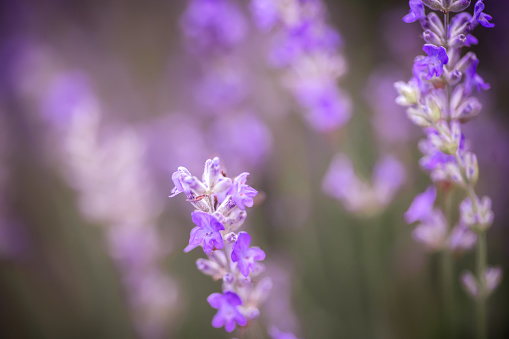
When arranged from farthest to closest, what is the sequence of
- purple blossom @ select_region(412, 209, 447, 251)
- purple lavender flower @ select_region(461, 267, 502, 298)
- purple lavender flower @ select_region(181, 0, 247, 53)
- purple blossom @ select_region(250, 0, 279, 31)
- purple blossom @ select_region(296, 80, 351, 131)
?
1. purple lavender flower @ select_region(181, 0, 247, 53)
2. purple blossom @ select_region(296, 80, 351, 131)
3. purple blossom @ select_region(250, 0, 279, 31)
4. purple blossom @ select_region(412, 209, 447, 251)
5. purple lavender flower @ select_region(461, 267, 502, 298)

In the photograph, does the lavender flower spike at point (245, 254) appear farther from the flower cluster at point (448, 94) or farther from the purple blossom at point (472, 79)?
the purple blossom at point (472, 79)

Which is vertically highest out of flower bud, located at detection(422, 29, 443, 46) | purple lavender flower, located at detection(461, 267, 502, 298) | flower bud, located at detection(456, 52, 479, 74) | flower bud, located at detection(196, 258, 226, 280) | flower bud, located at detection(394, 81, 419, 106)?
flower bud, located at detection(422, 29, 443, 46)

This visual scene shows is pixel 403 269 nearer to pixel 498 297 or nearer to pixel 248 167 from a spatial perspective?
pixel 498 297

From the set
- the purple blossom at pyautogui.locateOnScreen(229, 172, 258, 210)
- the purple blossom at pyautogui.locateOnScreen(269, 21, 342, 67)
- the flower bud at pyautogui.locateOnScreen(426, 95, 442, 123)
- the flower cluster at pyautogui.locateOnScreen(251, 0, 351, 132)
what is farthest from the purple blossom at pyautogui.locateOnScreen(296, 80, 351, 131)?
the purple blossom at pyautogui.locateOnScreen(229, 172, 258, 210)

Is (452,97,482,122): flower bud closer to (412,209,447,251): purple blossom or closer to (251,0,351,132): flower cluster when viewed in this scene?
(412,209,447,251): purple blossom

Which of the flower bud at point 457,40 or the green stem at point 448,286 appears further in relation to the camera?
the green stem at point 448,286

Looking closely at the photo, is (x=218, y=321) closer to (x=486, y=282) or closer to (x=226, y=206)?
(x=226, y=206)

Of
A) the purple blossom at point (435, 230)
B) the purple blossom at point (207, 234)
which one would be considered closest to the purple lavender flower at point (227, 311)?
the purple blossom at point (207, 234)
